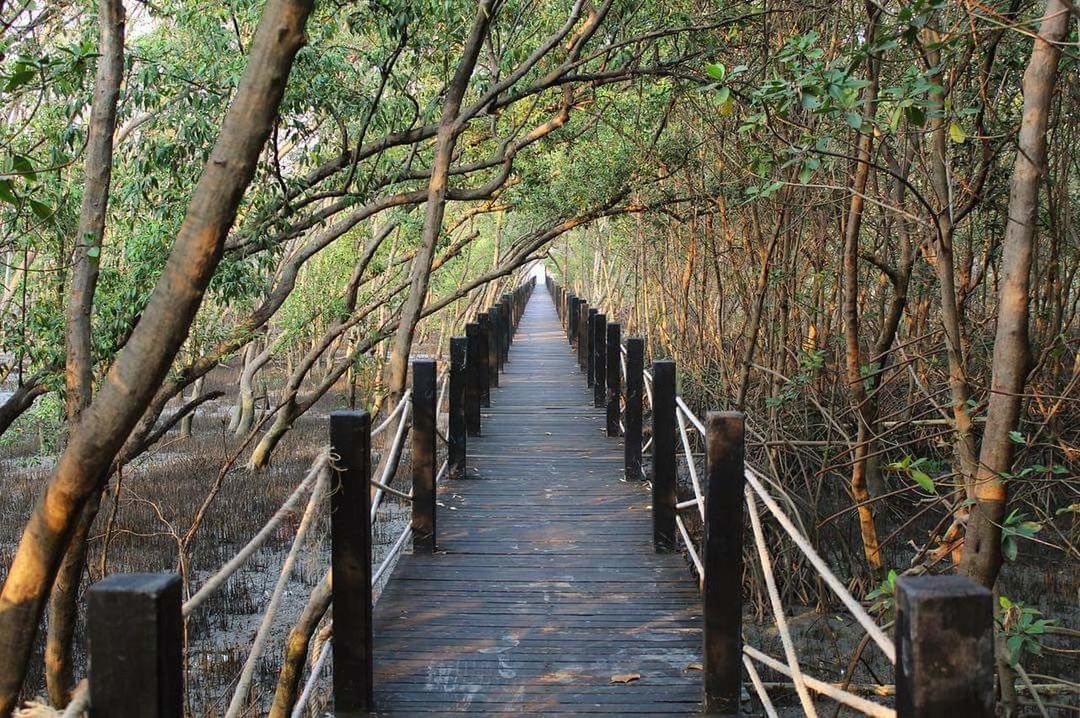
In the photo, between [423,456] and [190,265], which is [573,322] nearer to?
[423,456]

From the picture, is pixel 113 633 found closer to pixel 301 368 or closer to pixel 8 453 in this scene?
pixel 301 368

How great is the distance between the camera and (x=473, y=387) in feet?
32.7

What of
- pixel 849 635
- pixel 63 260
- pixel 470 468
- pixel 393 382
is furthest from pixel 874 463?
pixel 63 260

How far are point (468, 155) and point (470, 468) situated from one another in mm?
7026

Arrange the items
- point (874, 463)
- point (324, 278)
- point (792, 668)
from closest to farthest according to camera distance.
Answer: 1. point (792, 668)
2. point (874, 463)
3. point (324, 278)

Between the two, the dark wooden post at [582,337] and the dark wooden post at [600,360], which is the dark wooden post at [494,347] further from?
the dark wooden post at [600,360]

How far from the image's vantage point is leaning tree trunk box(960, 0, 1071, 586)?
424cm

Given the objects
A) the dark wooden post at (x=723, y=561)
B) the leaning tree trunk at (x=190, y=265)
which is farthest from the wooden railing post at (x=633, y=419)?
the leaning tree trunk at (x=190, y=265)

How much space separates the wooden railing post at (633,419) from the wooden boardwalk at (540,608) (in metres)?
0.17

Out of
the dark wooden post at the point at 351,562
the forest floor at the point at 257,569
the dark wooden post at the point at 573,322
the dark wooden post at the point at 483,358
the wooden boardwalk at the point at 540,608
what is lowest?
the forest floor at the point at 257,569

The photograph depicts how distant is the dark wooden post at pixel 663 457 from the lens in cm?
609

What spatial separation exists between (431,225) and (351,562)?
3.48 m

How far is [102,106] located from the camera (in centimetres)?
661

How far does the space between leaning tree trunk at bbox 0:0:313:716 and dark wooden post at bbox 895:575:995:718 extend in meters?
2.41
